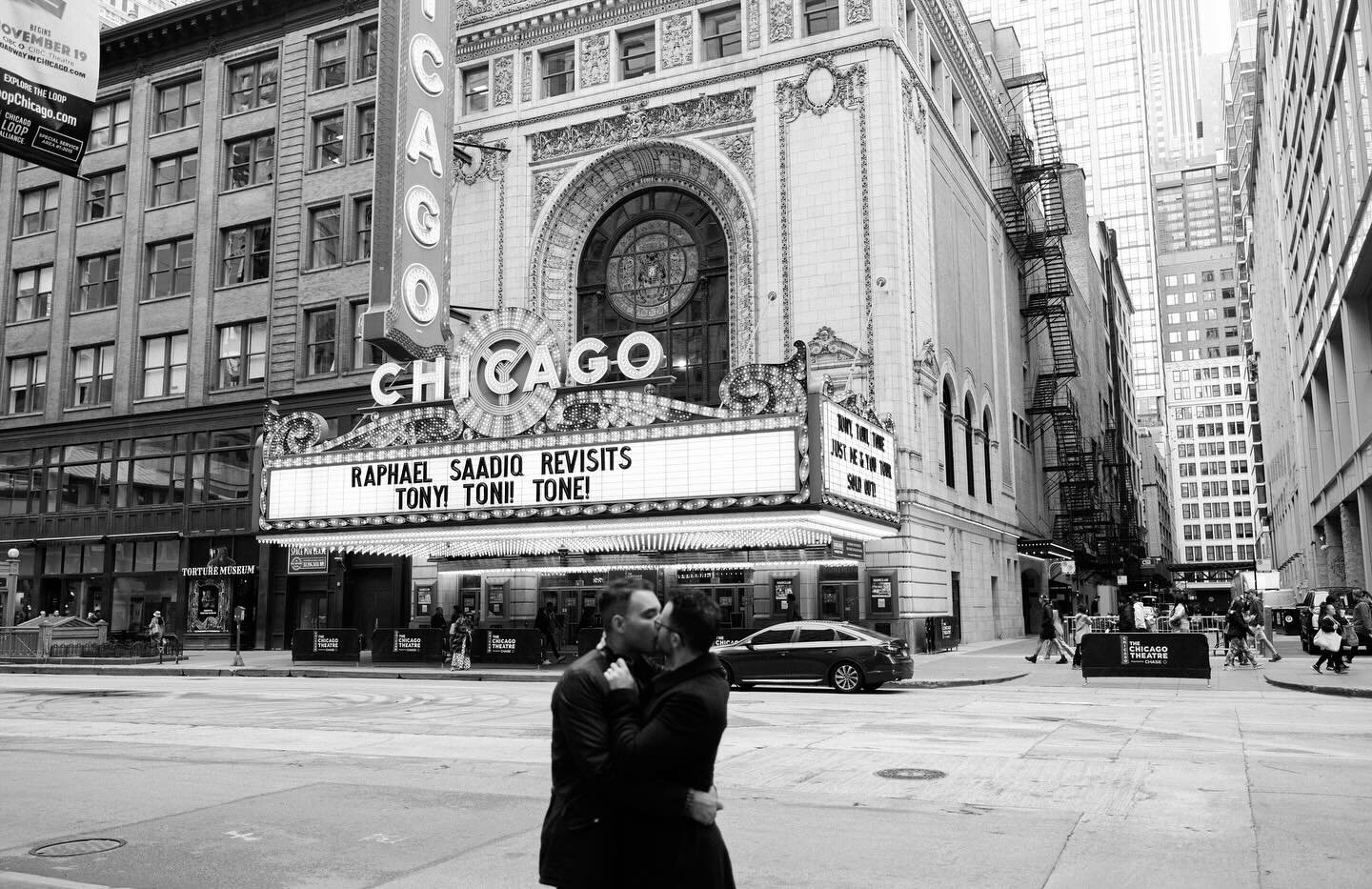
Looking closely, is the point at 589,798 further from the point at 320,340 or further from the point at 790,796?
the point at 320,340

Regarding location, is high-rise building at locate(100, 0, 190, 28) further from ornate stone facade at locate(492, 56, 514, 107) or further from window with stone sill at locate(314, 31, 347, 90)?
ornate stone facade at locate(492, 56, 514, 107)

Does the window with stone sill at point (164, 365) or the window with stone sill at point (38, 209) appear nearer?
the window with stone sill at point (164, 365)

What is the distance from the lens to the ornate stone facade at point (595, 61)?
4162 centimetres

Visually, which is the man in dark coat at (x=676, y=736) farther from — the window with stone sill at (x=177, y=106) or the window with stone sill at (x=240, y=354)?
the window with stone sill at (x=177, y=106)

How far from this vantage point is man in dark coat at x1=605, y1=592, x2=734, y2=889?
14.3ft

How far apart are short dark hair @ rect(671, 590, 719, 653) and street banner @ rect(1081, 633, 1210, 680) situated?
861 inches

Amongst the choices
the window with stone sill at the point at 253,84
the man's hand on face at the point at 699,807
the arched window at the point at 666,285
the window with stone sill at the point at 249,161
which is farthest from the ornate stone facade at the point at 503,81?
the man's hand on face at the point at 699,807

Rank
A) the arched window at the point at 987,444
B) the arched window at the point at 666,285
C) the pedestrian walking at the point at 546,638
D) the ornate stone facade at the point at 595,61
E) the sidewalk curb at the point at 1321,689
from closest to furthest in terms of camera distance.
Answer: the sidewalk curb at the point at 1321,689, the pedestrian walking at the point at 546,638, the arched window at the point at 666,285, the ornate stone facade at the point at 595,61, the arched window at the point at 987,444

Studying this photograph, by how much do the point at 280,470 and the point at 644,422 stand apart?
1235 centimetres

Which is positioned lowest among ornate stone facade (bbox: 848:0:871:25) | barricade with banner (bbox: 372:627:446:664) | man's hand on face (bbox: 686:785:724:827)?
barricade with banner (bbox: 372:627:446:664)

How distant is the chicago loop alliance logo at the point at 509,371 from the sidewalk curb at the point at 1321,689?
16131 mm

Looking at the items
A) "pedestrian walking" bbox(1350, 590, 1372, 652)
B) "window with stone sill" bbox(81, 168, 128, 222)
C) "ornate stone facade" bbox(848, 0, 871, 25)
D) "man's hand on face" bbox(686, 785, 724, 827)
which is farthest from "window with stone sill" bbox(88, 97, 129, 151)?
"man's hand on face" bbox(686, 785, 724, 827)

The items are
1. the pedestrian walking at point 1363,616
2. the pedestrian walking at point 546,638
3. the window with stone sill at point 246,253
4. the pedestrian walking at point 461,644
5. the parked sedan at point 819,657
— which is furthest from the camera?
the window with stone sill at point 246,253

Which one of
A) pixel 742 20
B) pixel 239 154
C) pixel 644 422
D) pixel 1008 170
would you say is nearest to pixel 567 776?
pixel 644 422
